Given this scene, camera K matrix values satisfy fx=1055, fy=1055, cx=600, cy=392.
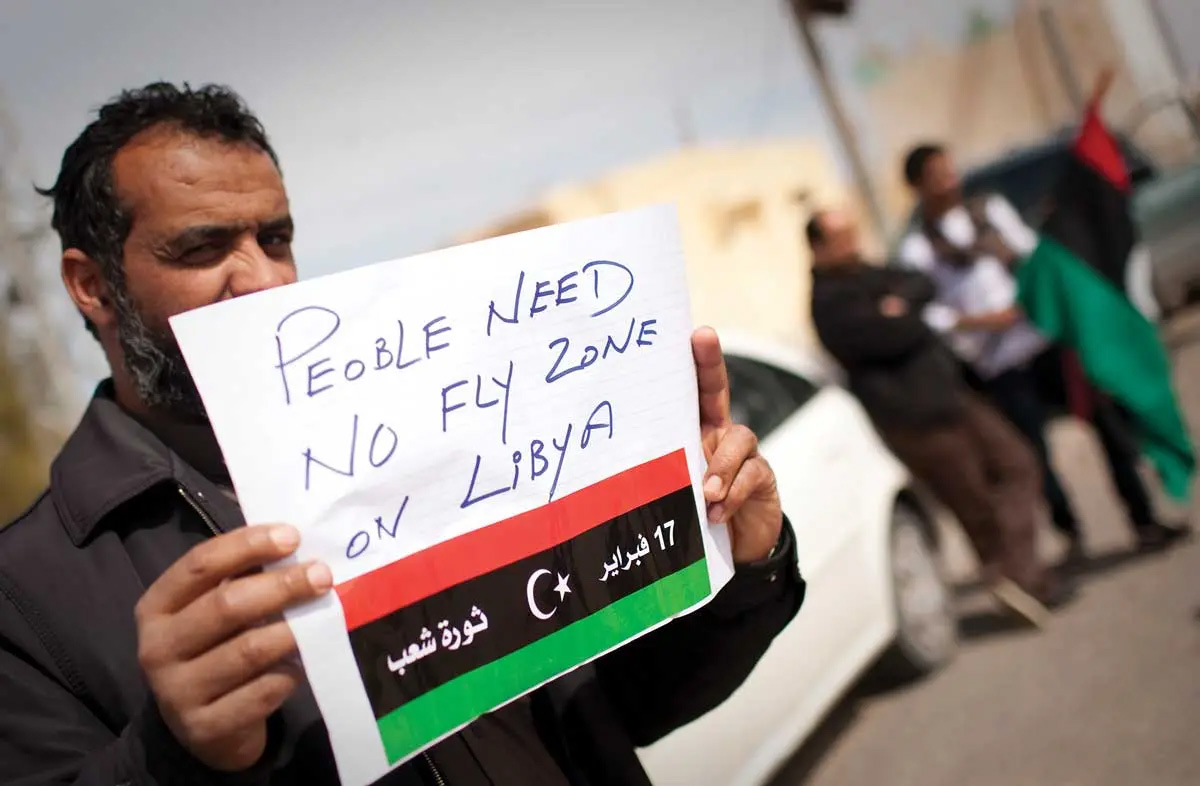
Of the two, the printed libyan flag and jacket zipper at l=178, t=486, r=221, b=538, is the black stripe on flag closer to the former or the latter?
the printed libyan flag

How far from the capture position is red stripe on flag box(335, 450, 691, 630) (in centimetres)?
115

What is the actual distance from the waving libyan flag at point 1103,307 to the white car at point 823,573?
1022mm

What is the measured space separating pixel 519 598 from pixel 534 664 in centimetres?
8

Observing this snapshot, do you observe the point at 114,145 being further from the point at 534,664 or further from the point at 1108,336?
the point at 1108,336

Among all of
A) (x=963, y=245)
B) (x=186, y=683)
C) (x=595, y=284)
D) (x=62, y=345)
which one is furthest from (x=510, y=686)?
(x=62, y=345)

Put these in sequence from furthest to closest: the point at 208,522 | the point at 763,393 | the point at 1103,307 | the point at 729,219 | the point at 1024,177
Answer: the point at 729,219 < the point at 1024,177 < the point at 1103,307 < the point at 763,393 < the point at 208,522

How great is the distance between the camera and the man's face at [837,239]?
4.59 metres

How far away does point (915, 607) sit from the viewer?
461cm

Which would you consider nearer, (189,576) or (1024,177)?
(189,576)

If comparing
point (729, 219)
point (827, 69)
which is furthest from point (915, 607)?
point (729, 219)

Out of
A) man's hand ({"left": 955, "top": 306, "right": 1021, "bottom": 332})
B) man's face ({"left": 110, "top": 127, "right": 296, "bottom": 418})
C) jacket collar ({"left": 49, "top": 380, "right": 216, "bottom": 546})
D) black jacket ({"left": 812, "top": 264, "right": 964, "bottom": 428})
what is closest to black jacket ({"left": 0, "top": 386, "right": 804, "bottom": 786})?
jacket collar ({"left": 49, "top": 380, "right": 216, "bottom": 546})

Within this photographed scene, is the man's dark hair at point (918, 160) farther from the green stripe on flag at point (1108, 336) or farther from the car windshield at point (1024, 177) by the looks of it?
the car windshield at point (1024, 177)

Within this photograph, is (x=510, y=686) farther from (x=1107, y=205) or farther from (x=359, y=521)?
(x=1107, y=205)

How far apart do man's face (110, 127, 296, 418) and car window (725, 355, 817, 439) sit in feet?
8.92
